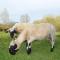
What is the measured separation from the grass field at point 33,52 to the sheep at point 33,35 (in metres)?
0.04

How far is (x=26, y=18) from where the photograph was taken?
1817 mm

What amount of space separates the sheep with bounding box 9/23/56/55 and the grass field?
4 centimetres

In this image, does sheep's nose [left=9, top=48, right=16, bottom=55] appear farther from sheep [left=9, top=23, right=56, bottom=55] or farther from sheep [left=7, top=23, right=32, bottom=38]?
sheep [left=7, top=23, right=32, bottom=38]

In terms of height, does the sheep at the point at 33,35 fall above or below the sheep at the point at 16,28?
below

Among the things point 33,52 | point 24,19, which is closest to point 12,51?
point 33,52

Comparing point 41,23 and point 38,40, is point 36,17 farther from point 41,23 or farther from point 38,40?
point 38,40

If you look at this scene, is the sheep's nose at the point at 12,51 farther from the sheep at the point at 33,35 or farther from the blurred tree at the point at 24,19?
the blurred tree at the point at 24,19

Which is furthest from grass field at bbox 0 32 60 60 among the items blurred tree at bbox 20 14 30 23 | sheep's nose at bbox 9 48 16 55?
blurred tree at bbox 20 14 30 23

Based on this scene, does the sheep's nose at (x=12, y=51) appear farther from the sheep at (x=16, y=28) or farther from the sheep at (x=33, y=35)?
the sheep at (x=16, y=28)

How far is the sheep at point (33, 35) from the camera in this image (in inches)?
70.3

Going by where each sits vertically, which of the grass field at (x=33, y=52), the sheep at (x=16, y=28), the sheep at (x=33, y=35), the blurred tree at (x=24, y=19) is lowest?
the grass field at (x=33, y=52)

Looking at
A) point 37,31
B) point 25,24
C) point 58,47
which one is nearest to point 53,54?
point 58,47

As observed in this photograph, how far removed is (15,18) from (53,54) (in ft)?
1.50

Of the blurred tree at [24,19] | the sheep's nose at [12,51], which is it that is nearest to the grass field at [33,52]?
the sheep's nose at [12,51]
